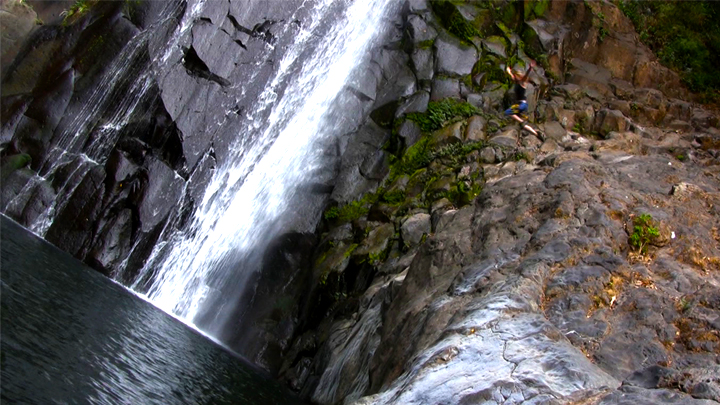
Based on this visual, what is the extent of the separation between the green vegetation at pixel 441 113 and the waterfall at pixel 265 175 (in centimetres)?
338

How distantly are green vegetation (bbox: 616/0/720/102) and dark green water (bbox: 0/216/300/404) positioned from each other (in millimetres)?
17996

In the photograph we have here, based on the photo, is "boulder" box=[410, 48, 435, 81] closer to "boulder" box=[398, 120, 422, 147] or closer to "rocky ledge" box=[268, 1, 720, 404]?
"rocky ledge" box=[268, 1, 720, 404]

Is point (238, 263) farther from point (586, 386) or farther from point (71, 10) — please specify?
point (586, 386)

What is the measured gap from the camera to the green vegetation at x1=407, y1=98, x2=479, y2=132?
2166cm

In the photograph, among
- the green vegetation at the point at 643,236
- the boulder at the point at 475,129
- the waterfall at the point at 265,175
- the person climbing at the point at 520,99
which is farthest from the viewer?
the waterfall at the point at 265,175

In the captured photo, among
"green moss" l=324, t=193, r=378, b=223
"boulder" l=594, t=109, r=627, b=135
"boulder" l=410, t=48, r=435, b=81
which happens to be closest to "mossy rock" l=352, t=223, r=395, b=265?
"green moss" l=324, t=193, r=378, b=223

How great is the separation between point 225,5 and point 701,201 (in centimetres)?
1668

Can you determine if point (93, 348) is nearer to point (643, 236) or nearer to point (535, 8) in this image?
point (643, 236)

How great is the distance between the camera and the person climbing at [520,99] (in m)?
20.3

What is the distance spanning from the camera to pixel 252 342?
2084cm

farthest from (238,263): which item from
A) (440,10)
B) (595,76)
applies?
(595,76)

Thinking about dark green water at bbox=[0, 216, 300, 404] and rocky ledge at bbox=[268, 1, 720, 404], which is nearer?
rocky ledge at bbox=[268, 1, 720, 404]

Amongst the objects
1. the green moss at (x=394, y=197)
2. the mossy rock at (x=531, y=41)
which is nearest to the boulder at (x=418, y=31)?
the mossy rock at (x=531, y=41)

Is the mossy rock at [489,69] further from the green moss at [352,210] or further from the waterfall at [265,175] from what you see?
the green moss at [352,210]
